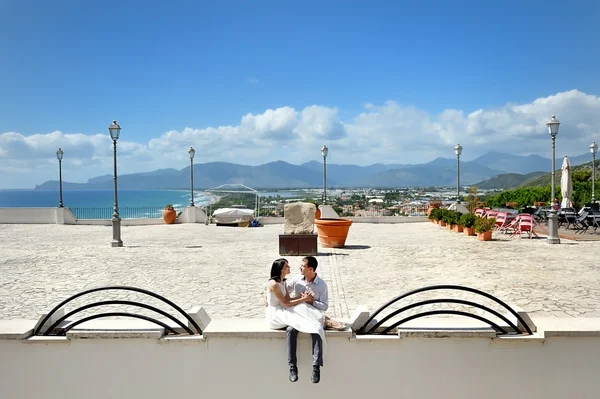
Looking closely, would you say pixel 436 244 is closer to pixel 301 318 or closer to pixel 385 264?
pixel 385 264

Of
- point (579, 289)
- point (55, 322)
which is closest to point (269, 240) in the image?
point (579, 289)

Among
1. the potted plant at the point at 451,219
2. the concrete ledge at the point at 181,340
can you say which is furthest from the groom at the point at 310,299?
the potted plant at the point at 451,219

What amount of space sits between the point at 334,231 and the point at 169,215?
38.5 feet

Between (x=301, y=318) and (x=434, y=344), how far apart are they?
1203mm

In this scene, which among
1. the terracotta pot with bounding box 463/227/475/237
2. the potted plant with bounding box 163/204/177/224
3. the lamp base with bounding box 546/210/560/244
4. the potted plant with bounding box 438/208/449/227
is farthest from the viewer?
the potted plant with bounding box 163/204/177/224

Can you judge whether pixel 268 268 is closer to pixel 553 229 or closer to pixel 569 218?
pixel 553 229

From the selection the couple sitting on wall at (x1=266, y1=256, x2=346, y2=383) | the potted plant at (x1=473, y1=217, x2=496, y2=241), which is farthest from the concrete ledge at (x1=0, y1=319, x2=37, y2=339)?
the potted plant at (x1=473, y1=217, x2=496, y2=241)

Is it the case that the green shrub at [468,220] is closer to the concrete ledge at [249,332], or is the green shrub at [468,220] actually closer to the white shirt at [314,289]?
the white shirt at [314,289]

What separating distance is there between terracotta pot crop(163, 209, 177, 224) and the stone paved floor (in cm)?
594

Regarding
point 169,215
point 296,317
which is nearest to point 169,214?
point 169,215

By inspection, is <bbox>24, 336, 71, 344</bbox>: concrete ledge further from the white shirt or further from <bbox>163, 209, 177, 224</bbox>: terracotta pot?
<bbox>163, 209, 177, 224</bbox>: terracotta pot

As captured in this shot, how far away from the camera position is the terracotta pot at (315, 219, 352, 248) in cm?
1307

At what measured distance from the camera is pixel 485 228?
45.5 ft

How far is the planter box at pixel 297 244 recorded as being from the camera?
11789 millimetres
